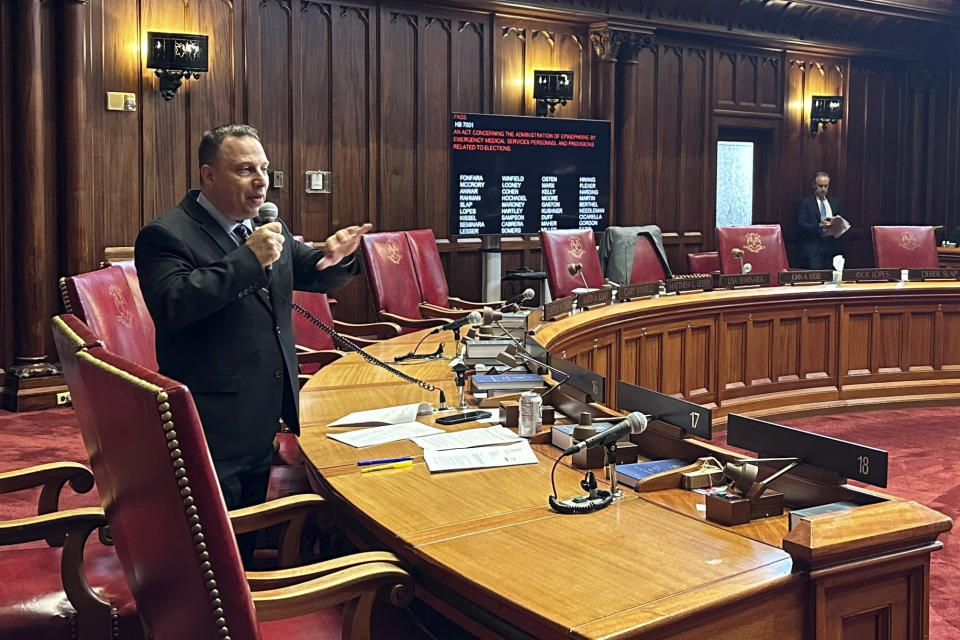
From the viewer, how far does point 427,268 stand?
576 centimetres

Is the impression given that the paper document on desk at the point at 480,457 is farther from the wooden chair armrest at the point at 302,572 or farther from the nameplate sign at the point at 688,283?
the nameplate sign at the point at 688,283

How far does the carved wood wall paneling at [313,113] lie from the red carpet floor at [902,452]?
2.32 metres

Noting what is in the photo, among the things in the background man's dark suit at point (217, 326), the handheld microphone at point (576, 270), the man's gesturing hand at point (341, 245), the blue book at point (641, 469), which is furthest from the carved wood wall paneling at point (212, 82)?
the blue book at point (641, 469)

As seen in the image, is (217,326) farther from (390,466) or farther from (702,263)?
(702,263)

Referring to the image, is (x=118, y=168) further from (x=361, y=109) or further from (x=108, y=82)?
(x=361, y=109)

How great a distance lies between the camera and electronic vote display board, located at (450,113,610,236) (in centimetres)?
794

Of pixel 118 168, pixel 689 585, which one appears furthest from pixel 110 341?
pixel 118 168

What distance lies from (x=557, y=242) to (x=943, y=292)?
2.48 metres

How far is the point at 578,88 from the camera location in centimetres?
892

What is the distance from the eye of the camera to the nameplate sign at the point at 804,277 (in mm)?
6438

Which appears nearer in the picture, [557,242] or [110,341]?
[110,341]

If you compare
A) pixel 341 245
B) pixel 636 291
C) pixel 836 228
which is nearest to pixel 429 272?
pixel 636 291

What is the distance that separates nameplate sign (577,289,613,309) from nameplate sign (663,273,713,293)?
0.61 metres

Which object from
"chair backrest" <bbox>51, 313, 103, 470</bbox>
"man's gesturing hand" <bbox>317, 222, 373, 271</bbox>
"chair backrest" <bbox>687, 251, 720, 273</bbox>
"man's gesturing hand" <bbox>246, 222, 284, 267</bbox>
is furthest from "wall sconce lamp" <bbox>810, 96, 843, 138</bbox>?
"chair backrest" <bbox>51, 313, 103, 470</bbox>
